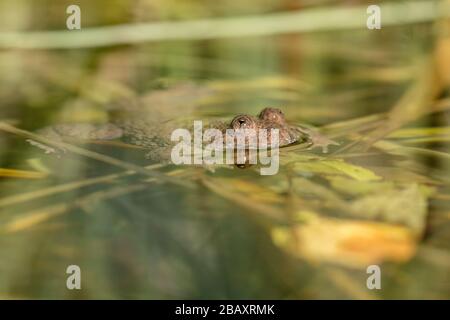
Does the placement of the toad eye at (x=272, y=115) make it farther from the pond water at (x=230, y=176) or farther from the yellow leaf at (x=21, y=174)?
the yellow leaf at (x=21, y=174)

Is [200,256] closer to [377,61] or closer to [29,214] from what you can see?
[29,214]

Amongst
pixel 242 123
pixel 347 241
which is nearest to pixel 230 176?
pixel 242 123

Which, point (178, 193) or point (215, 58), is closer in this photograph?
point (178, 193)

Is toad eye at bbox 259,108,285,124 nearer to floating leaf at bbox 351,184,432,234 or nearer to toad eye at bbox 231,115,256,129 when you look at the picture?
toad eye at bbox 231,115,256,129

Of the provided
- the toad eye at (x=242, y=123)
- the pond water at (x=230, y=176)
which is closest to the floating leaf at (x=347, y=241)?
the pond water at (x=230, y=176)

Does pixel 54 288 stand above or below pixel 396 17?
below

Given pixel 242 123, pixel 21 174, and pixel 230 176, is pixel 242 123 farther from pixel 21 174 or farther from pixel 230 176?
pixel 21 174

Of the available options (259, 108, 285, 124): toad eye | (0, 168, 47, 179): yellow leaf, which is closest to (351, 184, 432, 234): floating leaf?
(259, 108, 285, 124): toad eye

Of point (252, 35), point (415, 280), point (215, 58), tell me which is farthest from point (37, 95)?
point (415, 280)

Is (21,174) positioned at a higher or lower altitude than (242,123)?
lower

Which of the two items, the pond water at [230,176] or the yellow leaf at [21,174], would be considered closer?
the pond water at [230,176]
